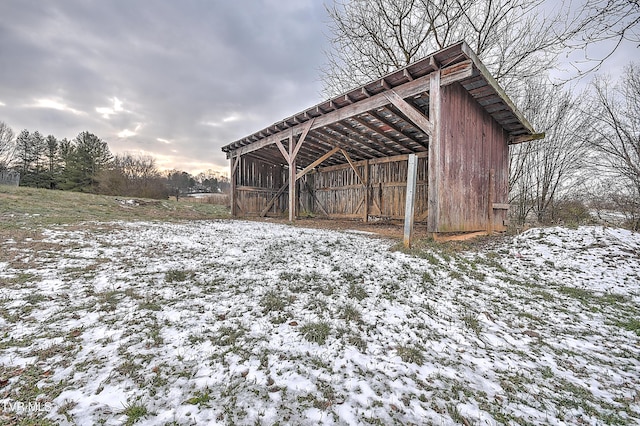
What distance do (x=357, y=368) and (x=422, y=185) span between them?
32.0 ft

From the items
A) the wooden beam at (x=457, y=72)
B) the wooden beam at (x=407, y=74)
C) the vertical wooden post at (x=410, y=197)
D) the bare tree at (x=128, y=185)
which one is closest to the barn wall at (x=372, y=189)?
the wooden beam at (x=407, y=74)

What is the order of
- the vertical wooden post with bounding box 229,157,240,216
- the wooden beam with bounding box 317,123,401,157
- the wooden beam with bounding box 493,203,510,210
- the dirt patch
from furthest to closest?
the vertical wooden post with bounding box 229,157,240,216, the wooden beam with bounding box 317,123,401,157, the wooden beam with bounding box 493,203,510,210, the dirt patch

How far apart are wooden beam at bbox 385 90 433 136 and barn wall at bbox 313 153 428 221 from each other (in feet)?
15.9

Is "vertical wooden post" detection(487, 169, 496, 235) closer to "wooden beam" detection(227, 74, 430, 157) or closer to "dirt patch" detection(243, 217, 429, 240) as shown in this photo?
"dirt patch" detection(243, 217, 429, 240)

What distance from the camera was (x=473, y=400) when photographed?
65.5 inches

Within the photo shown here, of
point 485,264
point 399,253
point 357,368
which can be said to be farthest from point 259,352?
point 485,264

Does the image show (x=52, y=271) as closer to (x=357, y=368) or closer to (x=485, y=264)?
(x=357, y=368)

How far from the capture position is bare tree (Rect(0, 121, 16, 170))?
26453mm

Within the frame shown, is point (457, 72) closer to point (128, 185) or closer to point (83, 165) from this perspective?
point (128, 185)

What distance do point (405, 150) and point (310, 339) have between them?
994cm

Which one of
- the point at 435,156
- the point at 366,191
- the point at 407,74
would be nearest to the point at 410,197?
the point at 435,156

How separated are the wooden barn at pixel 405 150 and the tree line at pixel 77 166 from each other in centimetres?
1318

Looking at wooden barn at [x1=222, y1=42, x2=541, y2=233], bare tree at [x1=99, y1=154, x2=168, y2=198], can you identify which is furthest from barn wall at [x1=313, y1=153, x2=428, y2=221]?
bare tree at [x1=99, y1=154, x2=168, y2=198]

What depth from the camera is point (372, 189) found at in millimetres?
12219
